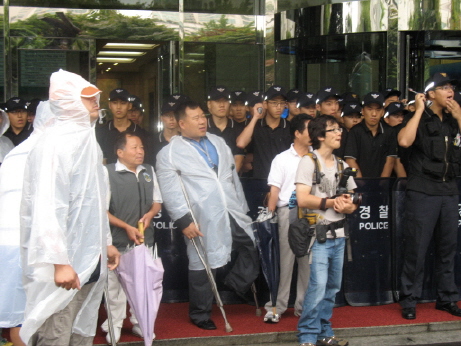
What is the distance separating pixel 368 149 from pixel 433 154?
94 centimetres

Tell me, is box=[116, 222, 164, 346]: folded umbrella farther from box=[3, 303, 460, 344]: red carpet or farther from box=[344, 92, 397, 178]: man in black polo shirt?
box=[344, 92, 397, 178]: man in black polo shirt

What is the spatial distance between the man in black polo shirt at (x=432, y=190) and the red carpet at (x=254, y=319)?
0.19 metres

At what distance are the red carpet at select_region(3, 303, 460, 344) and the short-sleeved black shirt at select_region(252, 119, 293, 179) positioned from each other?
1.35 meters

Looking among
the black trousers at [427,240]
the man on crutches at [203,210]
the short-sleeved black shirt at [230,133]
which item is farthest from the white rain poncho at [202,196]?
the black trousers at [427,240]

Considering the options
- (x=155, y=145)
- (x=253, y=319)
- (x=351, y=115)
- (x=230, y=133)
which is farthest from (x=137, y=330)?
(x=351, y=115)

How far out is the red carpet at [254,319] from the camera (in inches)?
257

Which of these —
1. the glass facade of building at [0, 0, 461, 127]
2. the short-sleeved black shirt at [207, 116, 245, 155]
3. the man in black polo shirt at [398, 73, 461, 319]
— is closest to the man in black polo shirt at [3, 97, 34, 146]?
the short-sleeved black shirt at [207, 116, 245, 155]

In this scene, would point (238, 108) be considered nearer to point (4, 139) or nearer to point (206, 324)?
point (4, 139)

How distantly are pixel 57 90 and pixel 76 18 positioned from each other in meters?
6.60

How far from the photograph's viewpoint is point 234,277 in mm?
6750

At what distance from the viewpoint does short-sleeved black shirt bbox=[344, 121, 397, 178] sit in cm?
775

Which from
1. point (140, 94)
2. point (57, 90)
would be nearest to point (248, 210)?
point (57, 90)

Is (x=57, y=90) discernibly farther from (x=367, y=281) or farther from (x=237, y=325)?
(x=367, y=281)

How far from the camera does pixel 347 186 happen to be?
6133 mm
